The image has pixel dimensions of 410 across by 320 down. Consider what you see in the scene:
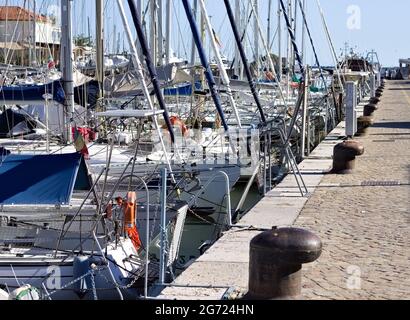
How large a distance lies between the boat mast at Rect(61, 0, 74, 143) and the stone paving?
18.9 ft

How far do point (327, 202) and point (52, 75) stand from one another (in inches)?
718

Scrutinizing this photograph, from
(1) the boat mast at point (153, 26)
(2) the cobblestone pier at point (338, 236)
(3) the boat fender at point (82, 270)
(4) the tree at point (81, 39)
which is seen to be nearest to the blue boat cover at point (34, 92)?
(2) the cobblestone pier at point (338, 236)

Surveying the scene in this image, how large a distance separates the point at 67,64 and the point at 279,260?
40.3 ft

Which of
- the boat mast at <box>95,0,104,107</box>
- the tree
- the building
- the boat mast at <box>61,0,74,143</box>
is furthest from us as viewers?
the tree

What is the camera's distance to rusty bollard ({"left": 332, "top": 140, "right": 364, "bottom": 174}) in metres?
17.0

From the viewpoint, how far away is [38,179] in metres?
13.1

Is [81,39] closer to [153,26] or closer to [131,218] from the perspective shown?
[153,26]

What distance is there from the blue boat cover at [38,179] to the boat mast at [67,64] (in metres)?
4.85

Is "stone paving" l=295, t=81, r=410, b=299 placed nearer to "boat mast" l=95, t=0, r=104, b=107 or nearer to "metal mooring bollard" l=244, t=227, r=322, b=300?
"metal mooring bollard" l=244, t=227, r=322, b=300

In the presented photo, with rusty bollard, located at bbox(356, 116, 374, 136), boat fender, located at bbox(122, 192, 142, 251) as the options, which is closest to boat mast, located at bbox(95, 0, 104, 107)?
boat fender, located at bbox(122, 192, 142, 251)

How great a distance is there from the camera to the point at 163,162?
16984 mm

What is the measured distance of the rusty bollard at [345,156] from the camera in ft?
55.6

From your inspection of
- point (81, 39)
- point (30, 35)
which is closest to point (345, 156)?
point (30, 35)
